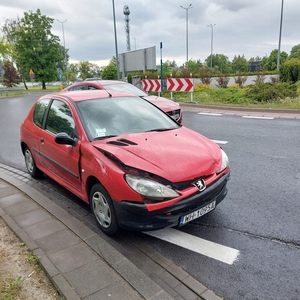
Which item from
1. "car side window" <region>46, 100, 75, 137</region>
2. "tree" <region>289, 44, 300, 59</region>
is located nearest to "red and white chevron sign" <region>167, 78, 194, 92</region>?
"car side window" <region>46, 100, 75, 137</region>

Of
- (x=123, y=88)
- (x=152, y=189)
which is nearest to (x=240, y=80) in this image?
(x=123, y=88)

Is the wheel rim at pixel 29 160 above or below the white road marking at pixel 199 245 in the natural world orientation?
above

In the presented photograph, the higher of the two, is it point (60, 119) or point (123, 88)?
point (123, 88)

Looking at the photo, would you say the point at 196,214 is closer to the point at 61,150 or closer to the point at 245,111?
the point at 61,150

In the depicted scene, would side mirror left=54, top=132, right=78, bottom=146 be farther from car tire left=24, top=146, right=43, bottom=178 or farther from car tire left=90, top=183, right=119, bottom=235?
car tire left=24, top=146, right=43, bottom=178

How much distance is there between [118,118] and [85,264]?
6.46 feet

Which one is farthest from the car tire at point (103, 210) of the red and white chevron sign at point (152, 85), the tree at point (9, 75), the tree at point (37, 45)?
the tree at point (9, 75)

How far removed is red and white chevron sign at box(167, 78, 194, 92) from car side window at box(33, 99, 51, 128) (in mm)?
10073

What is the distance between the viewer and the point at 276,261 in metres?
2.90

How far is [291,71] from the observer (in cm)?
1877

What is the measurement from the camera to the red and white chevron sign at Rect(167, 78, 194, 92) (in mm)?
14377

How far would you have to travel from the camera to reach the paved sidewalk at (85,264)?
2.51 metres

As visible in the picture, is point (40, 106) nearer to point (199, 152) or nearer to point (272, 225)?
point (199, 152)

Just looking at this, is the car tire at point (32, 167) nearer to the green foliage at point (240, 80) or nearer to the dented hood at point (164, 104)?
the dented hood at point (164, 104)
